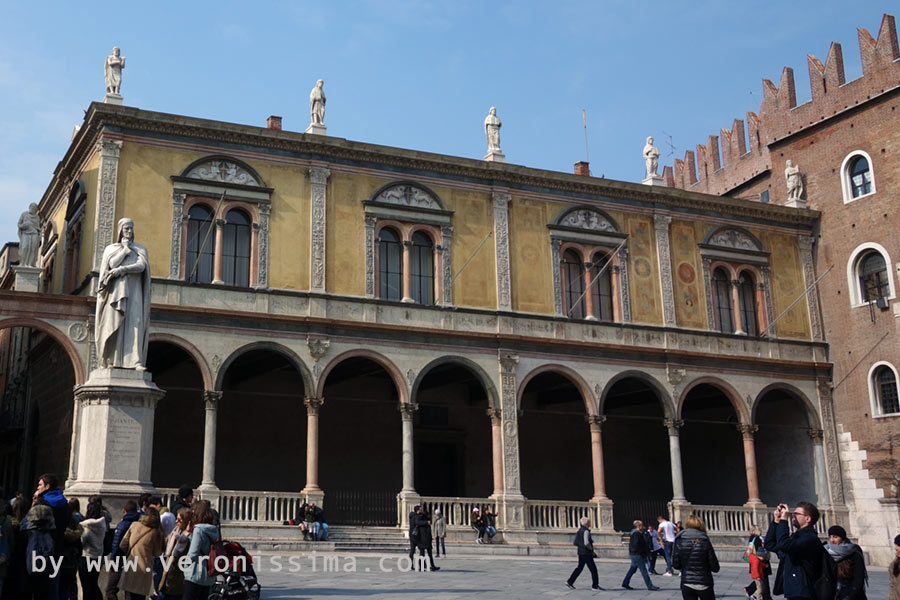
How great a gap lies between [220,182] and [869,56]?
64.9 feet

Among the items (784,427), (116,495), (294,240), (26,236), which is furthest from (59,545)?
(784,427)

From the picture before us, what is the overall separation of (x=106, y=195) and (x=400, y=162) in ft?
24.7

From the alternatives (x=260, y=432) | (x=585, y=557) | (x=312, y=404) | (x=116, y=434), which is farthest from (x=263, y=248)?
(x=116, y=434)

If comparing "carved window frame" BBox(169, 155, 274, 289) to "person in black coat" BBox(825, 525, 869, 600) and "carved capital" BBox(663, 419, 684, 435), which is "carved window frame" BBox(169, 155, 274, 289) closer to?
"carved capital" BBox(663, 419, 684, 435)

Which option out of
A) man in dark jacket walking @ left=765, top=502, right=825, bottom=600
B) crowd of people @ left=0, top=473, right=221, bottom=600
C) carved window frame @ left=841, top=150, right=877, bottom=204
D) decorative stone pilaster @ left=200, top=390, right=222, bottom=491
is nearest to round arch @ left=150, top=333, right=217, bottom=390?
decorative stone pilaster @ left=200, top=390, right=222, bottom=491

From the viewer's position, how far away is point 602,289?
94.6 ft

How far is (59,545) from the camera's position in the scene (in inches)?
344

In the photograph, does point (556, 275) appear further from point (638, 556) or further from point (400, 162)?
point (638, 556)

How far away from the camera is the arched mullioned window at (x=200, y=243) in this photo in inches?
953

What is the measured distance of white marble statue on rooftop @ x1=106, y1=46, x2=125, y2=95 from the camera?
949 inches

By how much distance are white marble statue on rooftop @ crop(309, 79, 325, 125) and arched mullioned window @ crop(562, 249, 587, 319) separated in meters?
7.82

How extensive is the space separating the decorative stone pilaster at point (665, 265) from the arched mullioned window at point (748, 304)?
2776mm

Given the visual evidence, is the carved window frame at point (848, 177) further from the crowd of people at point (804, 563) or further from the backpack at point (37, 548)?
the backpack at point (37, 548)

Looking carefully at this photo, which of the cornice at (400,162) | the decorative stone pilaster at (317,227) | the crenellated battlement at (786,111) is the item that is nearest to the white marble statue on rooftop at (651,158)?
the cornice at (400,162)
